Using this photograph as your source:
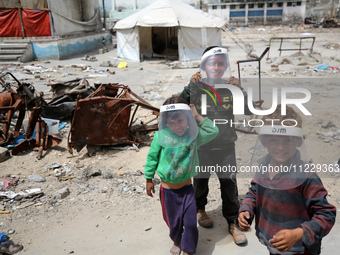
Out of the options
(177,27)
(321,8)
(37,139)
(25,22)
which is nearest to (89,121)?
(37,139)

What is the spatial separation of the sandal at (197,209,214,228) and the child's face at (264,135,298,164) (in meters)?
1.42

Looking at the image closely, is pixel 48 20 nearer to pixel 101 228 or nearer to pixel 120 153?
pixel 120 153

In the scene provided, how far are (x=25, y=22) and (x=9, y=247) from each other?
15.9 meters

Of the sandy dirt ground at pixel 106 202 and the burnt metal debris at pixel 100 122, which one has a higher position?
the burnt metal debris at pixel 100 122

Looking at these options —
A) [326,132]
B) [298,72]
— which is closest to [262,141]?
[326,132]

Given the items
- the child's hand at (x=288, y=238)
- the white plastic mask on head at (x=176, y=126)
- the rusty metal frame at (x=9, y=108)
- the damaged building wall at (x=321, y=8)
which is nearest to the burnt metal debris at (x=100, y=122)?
the rusty metal frame at (x=9, y=108)

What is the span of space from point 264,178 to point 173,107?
0.76 meters

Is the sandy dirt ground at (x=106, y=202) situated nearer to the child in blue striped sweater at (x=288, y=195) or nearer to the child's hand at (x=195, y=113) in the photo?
the child in blue striped sweater at (x=288, y=195)

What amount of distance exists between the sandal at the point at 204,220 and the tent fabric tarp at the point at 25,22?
16.2 m

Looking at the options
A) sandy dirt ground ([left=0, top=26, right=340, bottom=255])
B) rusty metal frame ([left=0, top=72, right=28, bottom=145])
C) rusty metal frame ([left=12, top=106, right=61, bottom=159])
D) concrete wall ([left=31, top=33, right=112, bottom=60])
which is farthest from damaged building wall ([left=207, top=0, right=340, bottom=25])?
rusty metal frame ([left=12, top=106, right=61, bottom=159])

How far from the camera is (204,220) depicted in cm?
266

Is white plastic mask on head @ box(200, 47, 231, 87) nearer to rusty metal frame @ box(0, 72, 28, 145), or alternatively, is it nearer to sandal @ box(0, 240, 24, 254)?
sandal @ box(0, 240, 24, 254)

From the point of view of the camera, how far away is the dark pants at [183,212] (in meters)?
2.13

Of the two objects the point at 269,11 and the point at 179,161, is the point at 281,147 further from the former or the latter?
the point at 269,11
